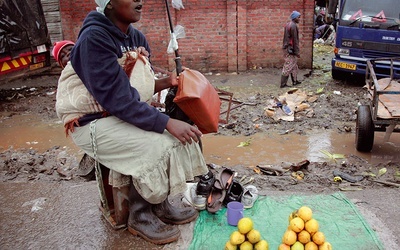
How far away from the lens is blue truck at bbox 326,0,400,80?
8.28 metres

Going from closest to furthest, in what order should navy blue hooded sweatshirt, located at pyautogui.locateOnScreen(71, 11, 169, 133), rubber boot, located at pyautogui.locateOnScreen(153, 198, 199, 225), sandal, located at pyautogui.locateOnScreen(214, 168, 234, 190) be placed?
navy blue hooded sweatshirt, located at pyautogui.locateOnScreen(71, 11, 169, 133) < rubber boot, located at pyautogui.locateOnScreen(153, 198, 199, 225) < sandal, located at pyautogui.locateOnScreen(214, 168, 234, 190)

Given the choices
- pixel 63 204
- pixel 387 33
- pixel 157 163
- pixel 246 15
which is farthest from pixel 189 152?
pixel 246 15

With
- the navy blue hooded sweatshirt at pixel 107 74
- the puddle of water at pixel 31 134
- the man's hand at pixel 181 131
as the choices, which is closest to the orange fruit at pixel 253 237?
the man's hand at pixel 181 131

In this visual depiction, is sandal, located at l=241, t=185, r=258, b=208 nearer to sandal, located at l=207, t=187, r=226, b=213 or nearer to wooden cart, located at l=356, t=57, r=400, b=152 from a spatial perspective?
sandal, located at l=207, t=187, r=226, b=213

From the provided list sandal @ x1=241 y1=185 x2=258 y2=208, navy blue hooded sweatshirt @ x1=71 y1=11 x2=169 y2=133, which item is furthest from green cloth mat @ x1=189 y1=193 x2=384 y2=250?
navy blue hooded sweatshirt @ x1=71 y1=11 x2=169 y2=133

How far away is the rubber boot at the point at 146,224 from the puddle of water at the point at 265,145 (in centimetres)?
295

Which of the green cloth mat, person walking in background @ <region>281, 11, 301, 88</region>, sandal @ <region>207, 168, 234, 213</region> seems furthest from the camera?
person walking in background @ <region>281, 11, 301, 88</region>

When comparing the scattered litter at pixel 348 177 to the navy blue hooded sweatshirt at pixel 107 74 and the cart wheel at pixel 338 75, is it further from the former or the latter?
the cart wheel at pixel 338 75

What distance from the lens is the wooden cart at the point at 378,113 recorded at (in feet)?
15.8

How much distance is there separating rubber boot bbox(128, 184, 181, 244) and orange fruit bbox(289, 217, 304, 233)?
833 millimetres

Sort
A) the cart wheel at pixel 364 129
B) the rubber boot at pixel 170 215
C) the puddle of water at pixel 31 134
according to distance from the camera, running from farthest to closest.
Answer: the puddle of water at pixel 31 134 < the cart wheel at pixel 364 129 < the rubber boot at pixel 170 215

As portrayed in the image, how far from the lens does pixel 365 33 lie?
8570 millimetres

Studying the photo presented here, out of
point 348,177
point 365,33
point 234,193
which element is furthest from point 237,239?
point 365,33

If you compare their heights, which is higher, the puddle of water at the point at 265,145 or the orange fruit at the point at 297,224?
the orange fruit at the point at 297,224
